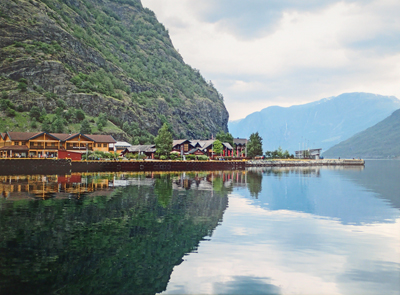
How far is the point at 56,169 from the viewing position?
118625 mm

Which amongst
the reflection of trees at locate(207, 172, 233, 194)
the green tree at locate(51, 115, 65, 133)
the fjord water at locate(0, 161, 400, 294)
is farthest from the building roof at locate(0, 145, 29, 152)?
the fjord water at locate(0, 161, 400, 294)

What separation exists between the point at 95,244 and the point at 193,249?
784 centimetres

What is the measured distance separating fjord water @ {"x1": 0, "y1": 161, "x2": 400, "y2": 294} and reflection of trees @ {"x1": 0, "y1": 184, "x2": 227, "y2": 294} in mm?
68

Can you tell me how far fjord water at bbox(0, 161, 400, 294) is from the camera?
69.5 ft

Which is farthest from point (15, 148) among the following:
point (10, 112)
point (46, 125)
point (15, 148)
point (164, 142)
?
point (164, 142)

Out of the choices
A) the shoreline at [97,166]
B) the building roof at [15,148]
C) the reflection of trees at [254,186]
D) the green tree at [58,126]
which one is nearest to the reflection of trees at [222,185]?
the reflection of trees at [254,186]

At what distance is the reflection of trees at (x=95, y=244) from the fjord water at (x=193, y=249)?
7 centimetres

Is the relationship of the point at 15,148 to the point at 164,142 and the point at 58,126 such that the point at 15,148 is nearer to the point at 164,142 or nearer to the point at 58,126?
the point at 58,126

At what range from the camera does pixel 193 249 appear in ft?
93.4

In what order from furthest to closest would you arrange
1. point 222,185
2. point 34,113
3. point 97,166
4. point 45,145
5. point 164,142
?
point 34,113, point 164,142, point 45,145, point 97,166, point 222,185

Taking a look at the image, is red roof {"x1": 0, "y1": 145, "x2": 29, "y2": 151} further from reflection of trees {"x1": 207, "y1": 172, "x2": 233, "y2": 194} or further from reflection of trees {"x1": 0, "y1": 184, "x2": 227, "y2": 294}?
reflection of trees {"x1": 0, "y1": 184, "x2": 227, "y2": 294}

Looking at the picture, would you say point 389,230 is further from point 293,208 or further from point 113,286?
point 113,286

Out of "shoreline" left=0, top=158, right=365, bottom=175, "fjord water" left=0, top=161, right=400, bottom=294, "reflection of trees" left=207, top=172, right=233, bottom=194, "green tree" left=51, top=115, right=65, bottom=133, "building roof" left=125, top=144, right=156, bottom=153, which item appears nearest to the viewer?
"fjord water" left=0, top=161, right=400, bottom=294

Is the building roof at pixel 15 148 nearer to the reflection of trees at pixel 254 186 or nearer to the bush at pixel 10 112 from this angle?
the bush at pixel 10 112
